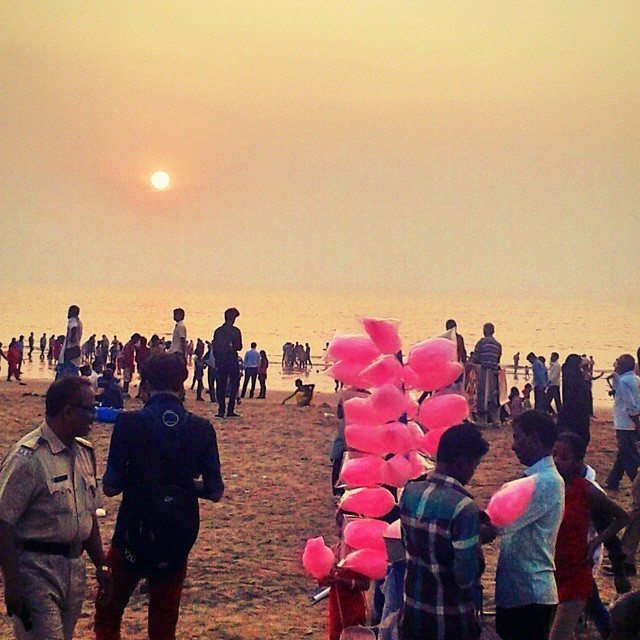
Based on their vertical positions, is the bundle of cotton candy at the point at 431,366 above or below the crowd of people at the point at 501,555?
above

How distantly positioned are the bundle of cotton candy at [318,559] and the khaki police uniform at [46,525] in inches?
59.8

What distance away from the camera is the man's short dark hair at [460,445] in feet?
12.7

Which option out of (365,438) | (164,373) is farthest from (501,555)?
(164,373)

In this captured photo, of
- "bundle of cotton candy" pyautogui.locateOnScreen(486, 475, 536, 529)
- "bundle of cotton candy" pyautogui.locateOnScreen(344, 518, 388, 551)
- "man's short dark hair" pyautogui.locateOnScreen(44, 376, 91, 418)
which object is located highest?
"man's short dark hair" pyautogui.locateOnScreen(44, 376, 91, 418)

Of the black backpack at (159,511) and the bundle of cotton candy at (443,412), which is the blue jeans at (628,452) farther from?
the black backpack at (159,511)

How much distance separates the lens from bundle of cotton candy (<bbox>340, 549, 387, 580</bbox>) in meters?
4.80

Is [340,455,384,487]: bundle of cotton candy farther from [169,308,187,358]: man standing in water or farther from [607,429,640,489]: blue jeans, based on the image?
[169,308,187,358]: man standing in water

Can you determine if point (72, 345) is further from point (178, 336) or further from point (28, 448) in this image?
point (28, 448)

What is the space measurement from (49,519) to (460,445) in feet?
5.94

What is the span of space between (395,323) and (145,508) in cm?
169

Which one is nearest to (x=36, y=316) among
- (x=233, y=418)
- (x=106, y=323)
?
(x=106, y=323)

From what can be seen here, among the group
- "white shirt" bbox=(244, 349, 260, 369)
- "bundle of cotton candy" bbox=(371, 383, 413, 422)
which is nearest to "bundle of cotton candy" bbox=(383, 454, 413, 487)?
"bundle of cotton candy" bbox=(371, 383, 413, 422)

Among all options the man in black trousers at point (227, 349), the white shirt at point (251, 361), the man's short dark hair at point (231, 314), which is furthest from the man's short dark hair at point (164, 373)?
the white shirt at point (251, 361)

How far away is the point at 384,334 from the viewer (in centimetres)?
487
